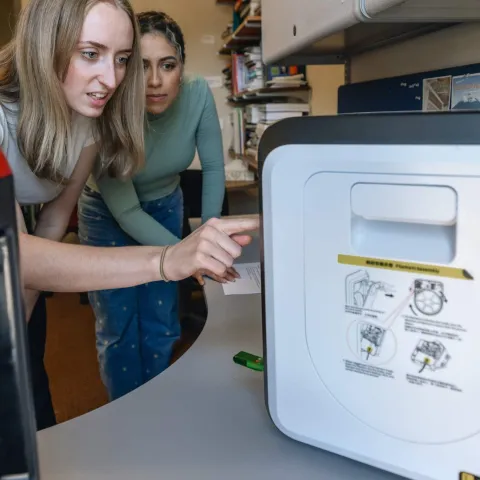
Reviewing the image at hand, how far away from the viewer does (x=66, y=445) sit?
2.21ft

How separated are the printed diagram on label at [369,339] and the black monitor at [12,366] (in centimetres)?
33

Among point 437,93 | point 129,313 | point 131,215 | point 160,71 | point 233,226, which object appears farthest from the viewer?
point 129,313

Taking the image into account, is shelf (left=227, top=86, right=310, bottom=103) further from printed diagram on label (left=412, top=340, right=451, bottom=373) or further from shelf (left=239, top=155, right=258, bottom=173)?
printed diagram on label (left=412, top=340, right=451, bottom=373)

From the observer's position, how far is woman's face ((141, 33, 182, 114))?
1.55m

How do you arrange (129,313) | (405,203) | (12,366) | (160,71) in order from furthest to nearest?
(129,313) → (160,71) → (405,203) → (12,366)

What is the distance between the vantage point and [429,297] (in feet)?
1.76

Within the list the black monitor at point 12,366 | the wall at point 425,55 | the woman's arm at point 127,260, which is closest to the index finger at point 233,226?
the woman's arm at point 127,260

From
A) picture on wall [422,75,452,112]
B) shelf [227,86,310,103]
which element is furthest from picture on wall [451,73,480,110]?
shelf [227,86,310,103]

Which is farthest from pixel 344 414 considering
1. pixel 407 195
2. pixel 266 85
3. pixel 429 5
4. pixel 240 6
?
pixel 240 6

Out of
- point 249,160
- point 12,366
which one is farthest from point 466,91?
point 249,160

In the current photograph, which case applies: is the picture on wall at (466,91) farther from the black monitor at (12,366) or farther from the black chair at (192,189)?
the black chair at (192,189)

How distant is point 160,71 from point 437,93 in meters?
0.76

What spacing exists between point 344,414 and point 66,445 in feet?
1.07

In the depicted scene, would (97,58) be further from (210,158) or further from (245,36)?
(245,36)
